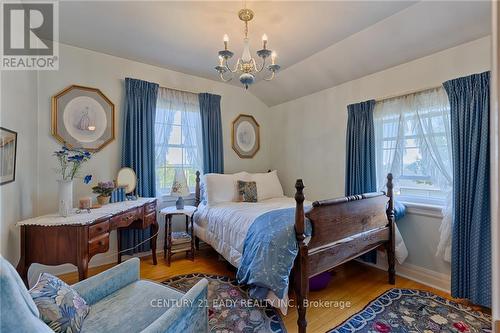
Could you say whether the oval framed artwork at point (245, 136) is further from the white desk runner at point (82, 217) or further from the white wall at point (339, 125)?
the white desk runner at point (82, 217)

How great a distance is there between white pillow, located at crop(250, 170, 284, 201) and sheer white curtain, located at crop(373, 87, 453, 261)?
1397 mm

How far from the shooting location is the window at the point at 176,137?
328 centimetres

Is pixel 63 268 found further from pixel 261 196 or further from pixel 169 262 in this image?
pixel 261 196

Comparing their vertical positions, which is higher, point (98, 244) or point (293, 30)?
point (293, 30)

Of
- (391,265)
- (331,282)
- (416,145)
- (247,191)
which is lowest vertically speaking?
(331,282)

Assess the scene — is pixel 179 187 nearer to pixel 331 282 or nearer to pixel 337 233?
pixel 337 233

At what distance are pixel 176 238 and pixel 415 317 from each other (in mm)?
2555

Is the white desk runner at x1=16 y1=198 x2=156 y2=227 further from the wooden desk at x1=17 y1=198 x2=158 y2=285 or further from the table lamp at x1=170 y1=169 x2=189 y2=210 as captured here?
the table lamp at x1=170 y1=169 x2=189 y2=210

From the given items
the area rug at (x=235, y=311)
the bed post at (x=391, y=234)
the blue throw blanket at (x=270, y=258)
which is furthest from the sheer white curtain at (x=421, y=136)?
the area rug at (x=235, y=311)

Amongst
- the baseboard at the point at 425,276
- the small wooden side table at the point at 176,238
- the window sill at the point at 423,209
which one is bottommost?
the baseboard at the point at 425,276

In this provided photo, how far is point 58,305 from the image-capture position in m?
1.05

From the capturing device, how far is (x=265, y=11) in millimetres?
2088

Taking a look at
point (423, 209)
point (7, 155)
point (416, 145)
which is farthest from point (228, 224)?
point (416, 145)

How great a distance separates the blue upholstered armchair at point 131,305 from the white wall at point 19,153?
1.10 meters
